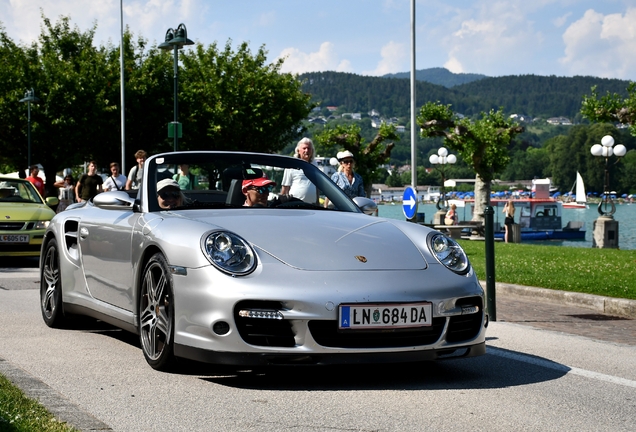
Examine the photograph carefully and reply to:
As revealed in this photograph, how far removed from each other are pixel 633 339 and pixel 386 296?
392cm

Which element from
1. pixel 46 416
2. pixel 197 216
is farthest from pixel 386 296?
pixel 46 416

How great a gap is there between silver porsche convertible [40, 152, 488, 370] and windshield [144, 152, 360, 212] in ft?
0.03

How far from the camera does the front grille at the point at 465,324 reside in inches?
221

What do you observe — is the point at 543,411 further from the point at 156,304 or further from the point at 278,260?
the point at 156,304

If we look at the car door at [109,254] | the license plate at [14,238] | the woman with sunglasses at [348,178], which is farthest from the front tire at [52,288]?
the license plate at [14,238]

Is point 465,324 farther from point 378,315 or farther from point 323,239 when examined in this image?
point 323,239

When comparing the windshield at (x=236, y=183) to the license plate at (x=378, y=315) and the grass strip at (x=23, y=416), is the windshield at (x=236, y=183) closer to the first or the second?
the license plate at (x=378, y=315)

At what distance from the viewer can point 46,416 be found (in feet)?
14.5

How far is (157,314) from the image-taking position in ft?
19.4

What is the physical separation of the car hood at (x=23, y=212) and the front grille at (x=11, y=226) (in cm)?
7

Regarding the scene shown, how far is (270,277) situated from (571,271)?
977 cm

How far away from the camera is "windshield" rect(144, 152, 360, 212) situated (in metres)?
6.66

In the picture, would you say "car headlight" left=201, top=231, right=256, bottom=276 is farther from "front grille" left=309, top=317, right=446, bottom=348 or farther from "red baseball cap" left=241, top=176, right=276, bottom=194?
"red baseball cap" left=241, top=176, right=276, bottom=194

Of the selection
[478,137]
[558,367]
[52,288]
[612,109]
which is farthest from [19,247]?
[478,137]
